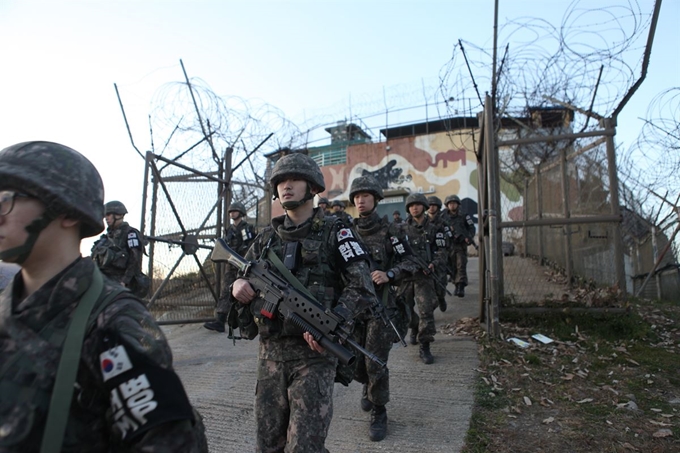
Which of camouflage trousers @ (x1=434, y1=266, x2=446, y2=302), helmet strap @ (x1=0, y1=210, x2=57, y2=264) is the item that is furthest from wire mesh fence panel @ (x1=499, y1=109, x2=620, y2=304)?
helmet strap @ (x1=0, y1=210, x2=57, y2=264)

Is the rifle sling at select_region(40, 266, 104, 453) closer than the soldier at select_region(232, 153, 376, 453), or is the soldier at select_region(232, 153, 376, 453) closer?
the rifle sling at select_region(40, 266, 104, 453)

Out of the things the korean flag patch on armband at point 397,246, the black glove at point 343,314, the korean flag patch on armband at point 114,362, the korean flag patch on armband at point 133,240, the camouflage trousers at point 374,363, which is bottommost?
the camouflage trousers at point 374,363

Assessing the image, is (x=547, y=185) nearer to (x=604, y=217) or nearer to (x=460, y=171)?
(x=604, y=217)

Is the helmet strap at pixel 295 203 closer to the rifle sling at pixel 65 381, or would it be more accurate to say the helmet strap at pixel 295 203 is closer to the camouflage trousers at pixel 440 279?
the rifle sling at pixel 65 381

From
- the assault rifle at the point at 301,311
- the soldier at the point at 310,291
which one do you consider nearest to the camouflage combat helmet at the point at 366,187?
the soldier at the point at 310,291

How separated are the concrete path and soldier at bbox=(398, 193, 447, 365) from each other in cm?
24

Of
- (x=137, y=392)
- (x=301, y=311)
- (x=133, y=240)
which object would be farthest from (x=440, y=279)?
(x=137, y=392)

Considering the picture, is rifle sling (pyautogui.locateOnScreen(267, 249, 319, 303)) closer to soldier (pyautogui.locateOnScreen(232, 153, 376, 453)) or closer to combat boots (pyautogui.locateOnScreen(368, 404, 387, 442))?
soldier (pyautogui.locateOnScreen(232, 153, 376, 453))

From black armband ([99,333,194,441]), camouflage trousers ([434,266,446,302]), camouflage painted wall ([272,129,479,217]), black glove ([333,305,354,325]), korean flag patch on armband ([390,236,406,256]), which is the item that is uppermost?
camouflage painted wall ([272,129,479,217])

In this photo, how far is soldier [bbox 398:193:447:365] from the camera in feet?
17.0

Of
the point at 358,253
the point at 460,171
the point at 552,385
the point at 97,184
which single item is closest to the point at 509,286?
the point at 552,385

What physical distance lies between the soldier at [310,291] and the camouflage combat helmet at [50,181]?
1.32 m

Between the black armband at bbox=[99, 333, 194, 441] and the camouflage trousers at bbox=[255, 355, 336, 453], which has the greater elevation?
the black armband at bbox=[99, 333, 194, 441]

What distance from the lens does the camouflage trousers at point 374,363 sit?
3.61m
